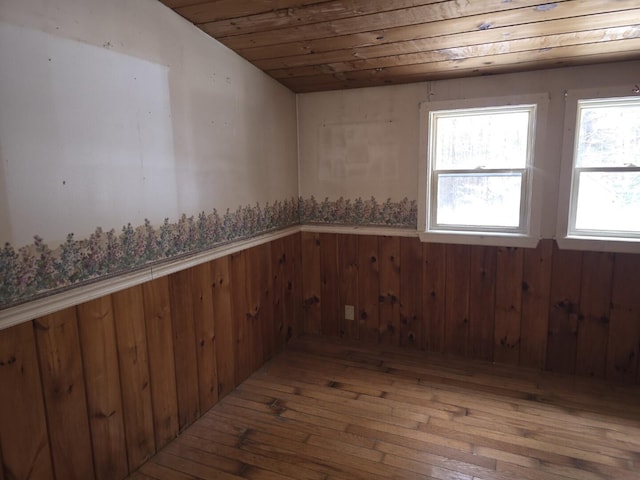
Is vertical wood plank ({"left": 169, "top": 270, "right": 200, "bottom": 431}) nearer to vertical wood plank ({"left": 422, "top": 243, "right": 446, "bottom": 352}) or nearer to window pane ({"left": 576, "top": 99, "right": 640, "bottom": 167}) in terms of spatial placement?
vertical wood plank ({"left": 422, "top": 243, "right": 446, "bottom": 352})

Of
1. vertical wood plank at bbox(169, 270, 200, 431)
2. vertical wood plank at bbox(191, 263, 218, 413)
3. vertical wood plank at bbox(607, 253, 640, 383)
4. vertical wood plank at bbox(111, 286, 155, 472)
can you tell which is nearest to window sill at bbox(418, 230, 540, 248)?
vertical wood plank at bbox(607, 253, 640, 383)

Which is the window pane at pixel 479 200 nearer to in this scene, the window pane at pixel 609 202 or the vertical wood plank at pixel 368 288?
the window pane at pixel 609 202

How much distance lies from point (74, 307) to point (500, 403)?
2.33 metres

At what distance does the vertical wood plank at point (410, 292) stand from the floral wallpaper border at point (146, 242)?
0.65 feet

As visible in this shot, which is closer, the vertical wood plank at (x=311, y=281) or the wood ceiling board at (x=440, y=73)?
the wood ceiling board at (x=440, y=73)

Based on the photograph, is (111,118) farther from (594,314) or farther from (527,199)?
(594,314)

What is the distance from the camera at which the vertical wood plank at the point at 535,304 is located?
2.74 meters

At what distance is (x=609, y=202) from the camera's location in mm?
2584

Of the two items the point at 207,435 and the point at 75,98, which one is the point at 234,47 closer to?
the point at 75,98

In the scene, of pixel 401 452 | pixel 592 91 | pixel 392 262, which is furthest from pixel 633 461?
pixel 592 91

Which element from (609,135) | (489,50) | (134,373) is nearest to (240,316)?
(134,373)

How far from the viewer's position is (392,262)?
3172 millimetres

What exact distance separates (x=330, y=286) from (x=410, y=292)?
0.67m

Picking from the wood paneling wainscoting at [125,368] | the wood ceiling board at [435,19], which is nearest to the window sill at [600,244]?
the wood ceiling board at [435,19]
